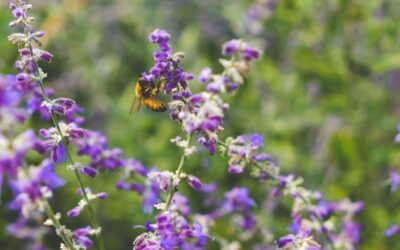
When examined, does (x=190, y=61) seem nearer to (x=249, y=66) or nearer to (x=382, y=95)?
(x=382, y=95)

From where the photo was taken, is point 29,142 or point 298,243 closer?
point 29,142

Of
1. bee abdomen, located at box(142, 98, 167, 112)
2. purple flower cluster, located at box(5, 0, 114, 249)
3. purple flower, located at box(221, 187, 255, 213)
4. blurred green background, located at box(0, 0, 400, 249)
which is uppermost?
blurred green background, located at box(0, 0, 400, 249)

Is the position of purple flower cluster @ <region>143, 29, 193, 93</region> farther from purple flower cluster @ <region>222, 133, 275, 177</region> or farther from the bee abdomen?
the bee abdomen

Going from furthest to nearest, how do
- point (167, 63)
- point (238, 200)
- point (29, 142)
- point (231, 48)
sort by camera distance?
point (238, 200)
point (167, 63)
point (231, 48)
point (29, 142)

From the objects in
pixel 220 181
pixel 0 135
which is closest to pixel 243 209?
pixel 0 135

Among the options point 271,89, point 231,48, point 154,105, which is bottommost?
point 231,48

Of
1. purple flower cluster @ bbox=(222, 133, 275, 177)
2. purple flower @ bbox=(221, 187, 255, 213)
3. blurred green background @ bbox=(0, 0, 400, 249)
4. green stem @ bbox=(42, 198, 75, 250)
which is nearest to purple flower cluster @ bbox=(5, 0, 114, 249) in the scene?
green stem @ bbox=(42, 198, 75, 250)

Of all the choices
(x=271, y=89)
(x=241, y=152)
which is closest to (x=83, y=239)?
(x=241, y=152)

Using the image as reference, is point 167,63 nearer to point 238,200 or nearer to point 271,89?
point 238,200
